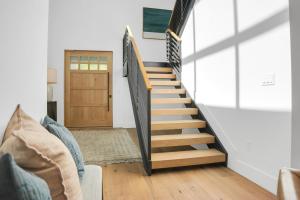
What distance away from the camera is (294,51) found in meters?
1.51


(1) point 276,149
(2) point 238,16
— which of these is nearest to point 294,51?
(1) point 276,149

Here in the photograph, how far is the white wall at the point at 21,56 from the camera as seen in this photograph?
1144mm

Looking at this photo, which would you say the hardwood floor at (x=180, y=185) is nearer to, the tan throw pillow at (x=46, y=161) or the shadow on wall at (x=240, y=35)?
the shadow on wall at (x=240, y=35)

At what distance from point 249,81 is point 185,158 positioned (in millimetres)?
1253

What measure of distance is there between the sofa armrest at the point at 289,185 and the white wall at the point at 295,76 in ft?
2.06

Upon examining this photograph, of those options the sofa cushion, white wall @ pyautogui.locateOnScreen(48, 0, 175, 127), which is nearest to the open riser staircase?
the sofa cushion

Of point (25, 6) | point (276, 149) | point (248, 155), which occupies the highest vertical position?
point (25, 6)

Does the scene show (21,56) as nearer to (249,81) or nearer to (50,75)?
(249,81)

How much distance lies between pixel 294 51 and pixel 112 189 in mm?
2084

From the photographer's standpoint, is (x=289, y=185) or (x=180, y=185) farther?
(x=180, y=185)

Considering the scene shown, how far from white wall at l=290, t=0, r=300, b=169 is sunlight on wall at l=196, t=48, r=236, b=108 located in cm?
122

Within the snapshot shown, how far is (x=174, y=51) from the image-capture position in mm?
4891

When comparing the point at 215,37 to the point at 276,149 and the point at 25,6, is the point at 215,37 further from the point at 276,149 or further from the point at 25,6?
the point at 25,6

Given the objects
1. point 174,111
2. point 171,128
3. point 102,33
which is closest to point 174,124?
point 171,128
